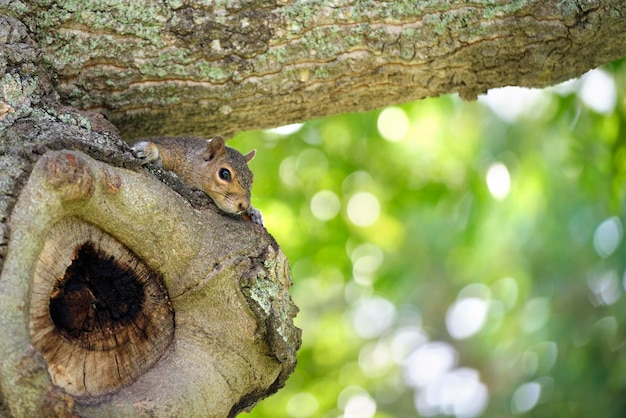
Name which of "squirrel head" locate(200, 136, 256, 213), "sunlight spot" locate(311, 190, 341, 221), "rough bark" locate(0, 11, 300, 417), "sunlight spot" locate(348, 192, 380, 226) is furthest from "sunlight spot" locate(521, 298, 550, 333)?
"rough bark" locate(0, 11, 300, 417)

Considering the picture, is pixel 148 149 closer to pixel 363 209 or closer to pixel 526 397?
pixel 363 209

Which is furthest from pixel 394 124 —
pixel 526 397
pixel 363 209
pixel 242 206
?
pixel 242 206

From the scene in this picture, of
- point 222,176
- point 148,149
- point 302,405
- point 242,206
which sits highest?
point 302,405

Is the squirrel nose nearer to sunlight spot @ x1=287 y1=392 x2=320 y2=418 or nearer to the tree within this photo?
the tree

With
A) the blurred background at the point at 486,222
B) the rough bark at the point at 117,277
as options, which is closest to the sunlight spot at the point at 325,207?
the blurred background at the point at 486,222

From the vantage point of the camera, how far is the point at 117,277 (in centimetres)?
240

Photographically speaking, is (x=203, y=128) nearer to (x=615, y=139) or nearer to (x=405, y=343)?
(x=615, y=139)

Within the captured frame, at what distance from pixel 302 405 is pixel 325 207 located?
5.40 ft

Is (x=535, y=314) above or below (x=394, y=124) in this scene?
below

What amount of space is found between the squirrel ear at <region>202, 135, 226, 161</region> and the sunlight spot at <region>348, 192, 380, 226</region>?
6.62 ft

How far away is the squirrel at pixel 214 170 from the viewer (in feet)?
11.3

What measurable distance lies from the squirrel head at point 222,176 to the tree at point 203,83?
486 mm

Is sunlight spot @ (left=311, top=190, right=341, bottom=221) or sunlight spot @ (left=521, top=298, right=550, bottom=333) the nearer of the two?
sunlight spot @ (left=311, top=190, right=341, bottom=221)

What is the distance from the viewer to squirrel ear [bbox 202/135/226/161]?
350cm
